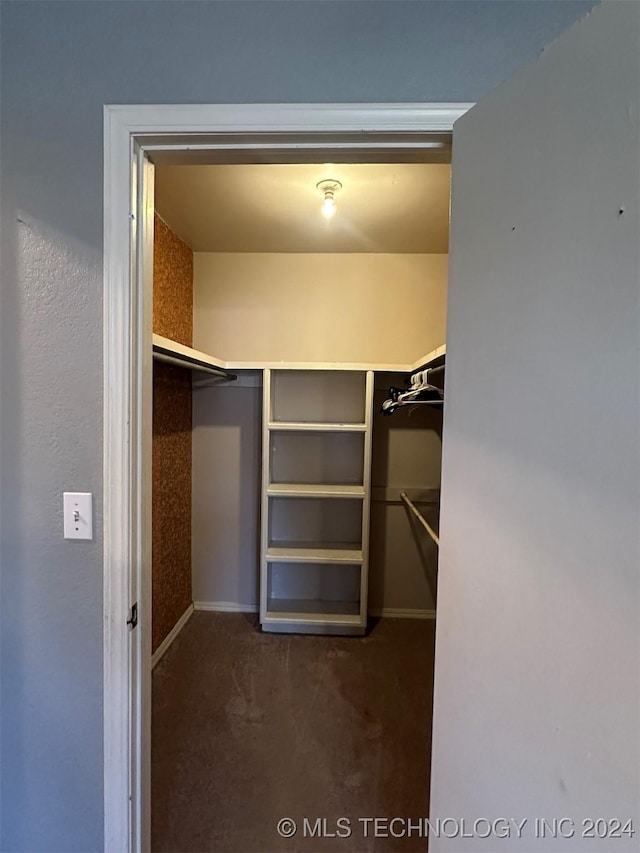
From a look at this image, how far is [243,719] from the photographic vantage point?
5.69ft

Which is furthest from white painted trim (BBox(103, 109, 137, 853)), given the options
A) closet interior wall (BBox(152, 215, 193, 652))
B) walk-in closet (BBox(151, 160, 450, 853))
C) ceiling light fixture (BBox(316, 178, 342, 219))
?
closet interior wall (BBox(152, 215, 193, 652))

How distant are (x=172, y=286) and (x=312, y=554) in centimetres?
191

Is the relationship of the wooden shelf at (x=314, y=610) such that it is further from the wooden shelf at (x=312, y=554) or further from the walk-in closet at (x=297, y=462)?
the wooden shelf at (x=312, y=554)

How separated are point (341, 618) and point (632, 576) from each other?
218 cm

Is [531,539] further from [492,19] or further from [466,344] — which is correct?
[492,19]

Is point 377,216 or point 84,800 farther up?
point 377,216

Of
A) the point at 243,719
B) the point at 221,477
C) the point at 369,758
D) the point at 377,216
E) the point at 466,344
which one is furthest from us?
the point at 221,477

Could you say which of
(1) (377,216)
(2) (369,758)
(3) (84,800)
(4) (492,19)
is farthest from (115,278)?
(2) (369,758)

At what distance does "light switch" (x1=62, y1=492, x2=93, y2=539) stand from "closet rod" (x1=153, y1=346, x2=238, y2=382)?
2.82 ft

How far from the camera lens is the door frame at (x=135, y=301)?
839mm

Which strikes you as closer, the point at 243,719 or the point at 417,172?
the point at 417,172

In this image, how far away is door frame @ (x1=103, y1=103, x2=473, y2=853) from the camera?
Result: 84 cm

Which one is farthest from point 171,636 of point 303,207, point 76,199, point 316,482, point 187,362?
point 303,207

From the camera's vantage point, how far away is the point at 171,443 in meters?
2.30
